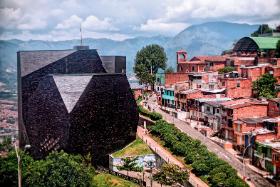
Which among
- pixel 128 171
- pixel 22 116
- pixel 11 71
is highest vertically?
pixel 11 71

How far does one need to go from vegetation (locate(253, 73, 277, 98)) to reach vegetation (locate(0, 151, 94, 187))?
48.0 ft

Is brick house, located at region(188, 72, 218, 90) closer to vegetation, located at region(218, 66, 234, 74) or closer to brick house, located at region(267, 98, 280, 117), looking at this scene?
vegetation, located at region(218, 66, 234, 74)

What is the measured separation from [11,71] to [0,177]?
1360 centimetres

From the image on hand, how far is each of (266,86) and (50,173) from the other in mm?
16708

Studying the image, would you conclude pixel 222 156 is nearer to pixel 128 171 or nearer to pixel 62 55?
pixel 128 171

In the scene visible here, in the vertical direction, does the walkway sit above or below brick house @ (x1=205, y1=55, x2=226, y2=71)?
below

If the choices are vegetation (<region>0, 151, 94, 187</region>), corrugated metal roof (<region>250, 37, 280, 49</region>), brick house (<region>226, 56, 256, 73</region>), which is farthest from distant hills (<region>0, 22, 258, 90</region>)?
vegetation (<region>0, 151, 94, 187</region>)

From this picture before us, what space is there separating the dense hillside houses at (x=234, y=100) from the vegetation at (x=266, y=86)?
381mm

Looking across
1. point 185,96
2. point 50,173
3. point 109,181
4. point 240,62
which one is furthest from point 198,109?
point 50,173

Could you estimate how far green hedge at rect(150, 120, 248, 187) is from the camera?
21297 millimetres

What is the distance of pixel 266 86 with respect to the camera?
29453mm

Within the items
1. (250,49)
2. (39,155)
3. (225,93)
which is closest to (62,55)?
(39,155)

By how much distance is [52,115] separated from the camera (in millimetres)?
23891

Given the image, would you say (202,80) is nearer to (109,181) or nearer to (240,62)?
(240,62)
